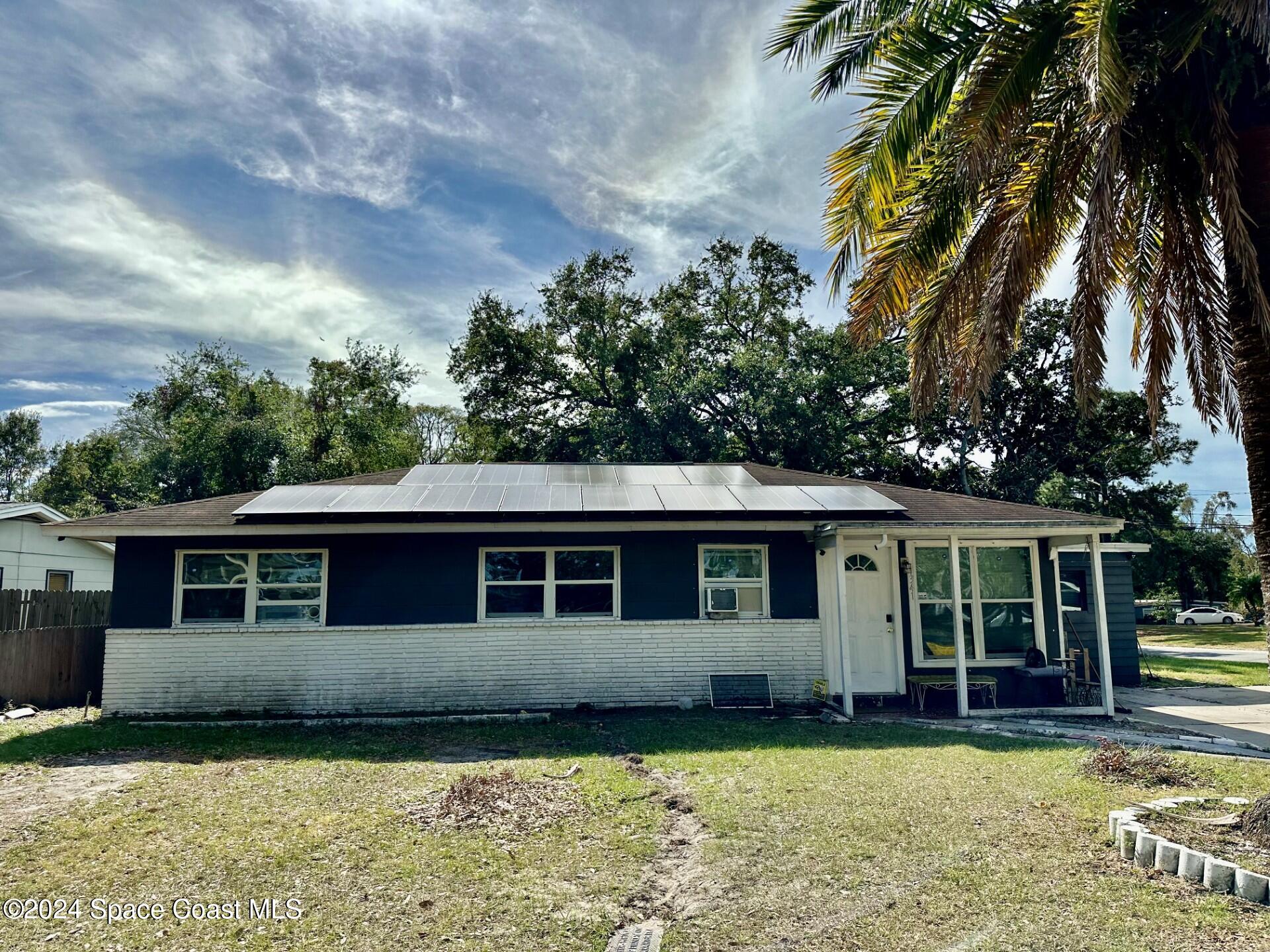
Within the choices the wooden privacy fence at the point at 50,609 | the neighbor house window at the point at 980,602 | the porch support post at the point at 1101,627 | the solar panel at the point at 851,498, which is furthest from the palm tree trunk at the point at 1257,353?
the wooden privacy fence at the point at 50,609

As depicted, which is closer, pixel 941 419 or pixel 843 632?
pixel 843 632

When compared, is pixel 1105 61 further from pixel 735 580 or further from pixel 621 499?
pixel 735 580

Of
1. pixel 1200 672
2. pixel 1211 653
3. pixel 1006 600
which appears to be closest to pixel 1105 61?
pixel 1006 600

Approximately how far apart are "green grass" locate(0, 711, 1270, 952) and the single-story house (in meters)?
2.54

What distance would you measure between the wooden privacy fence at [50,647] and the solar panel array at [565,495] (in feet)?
15.0

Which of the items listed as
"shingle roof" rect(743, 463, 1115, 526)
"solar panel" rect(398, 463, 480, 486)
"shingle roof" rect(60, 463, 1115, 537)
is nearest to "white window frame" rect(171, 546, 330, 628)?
"shingle roof" rect(60, 463, 1115, 537)

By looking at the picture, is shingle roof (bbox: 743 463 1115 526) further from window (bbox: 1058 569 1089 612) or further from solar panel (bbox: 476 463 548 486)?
solar panel (bbox: 476 463 548 486)

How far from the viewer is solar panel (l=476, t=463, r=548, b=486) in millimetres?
13664

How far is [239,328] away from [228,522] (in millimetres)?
22022

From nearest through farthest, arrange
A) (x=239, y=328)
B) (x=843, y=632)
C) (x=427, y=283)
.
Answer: (x=843, y=632), (x=427, y=283), (x=239, y=328)

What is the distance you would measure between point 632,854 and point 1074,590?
40.9ft

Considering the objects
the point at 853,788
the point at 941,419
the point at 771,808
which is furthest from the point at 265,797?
the point at 941,419

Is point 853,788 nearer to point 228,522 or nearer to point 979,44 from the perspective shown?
point 979,44

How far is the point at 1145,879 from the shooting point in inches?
195
